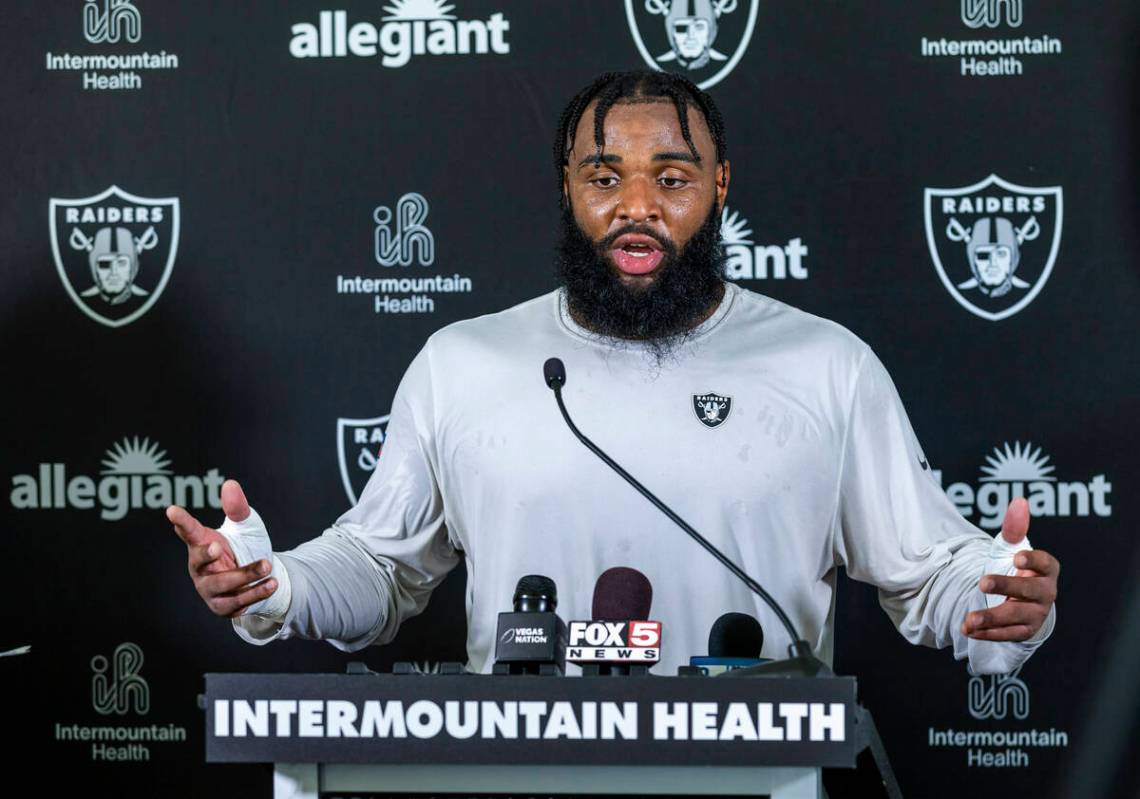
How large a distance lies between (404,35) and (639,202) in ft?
3.36

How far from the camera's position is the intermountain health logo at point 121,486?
307 centimetres

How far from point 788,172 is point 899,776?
4.13 feet

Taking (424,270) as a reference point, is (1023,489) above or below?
below

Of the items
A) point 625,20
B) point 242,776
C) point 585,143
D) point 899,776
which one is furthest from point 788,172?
point 242,776

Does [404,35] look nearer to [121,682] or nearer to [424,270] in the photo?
[424,270]

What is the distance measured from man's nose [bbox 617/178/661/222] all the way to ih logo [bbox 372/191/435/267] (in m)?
0.85

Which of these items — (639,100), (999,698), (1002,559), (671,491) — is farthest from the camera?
(999,698)

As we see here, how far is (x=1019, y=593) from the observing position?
158 centimetres

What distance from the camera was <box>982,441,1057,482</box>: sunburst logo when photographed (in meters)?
2.96

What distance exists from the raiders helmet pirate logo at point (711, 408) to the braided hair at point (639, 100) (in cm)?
38

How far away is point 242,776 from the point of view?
307cm

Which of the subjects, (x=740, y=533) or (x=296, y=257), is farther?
Answer: (x=296, y=257)

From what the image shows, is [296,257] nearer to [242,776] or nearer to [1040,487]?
[242,776]

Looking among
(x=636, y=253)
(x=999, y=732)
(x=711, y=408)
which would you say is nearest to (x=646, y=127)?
(x=636, y=253)
